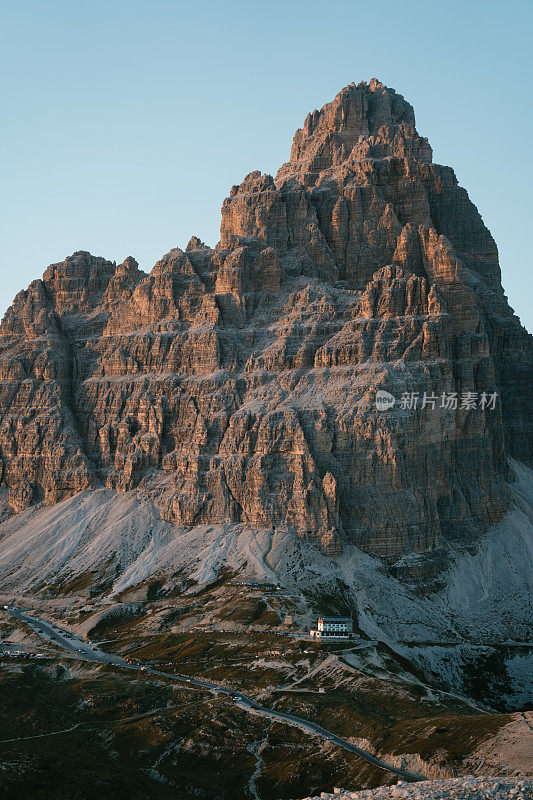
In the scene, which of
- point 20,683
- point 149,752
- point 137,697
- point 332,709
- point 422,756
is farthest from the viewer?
point 20,683

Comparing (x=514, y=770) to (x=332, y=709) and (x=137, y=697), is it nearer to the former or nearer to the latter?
(x=332, y=709)

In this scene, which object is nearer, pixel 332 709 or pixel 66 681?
pixel 332 709

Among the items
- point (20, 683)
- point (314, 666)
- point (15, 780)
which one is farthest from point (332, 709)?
point (20, 683)

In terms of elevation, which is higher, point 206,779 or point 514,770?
point 514,770

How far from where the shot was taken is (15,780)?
125 metres

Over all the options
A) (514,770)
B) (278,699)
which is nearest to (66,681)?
(278,699)

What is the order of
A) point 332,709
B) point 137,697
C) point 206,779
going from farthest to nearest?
point 137,697 < point 332,709 < point 206,779

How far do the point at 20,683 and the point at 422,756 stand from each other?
102585 millimetres

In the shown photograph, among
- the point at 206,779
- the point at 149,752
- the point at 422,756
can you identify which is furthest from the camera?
the point at 149,752

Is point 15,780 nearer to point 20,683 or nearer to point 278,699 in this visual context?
point 278,699

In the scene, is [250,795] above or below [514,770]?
below

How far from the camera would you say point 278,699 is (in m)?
169

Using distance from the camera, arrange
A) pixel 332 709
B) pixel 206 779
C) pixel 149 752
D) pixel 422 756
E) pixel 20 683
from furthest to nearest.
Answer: pixel 20 683, pixel 332 709, pixel 149 752, pixel 206 779, pixel 422 756

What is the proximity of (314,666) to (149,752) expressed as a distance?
50133mm
